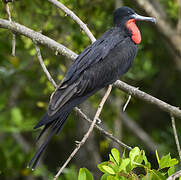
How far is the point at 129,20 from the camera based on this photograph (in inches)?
132

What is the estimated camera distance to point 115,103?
190 inches

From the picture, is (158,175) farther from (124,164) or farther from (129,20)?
(129,20)

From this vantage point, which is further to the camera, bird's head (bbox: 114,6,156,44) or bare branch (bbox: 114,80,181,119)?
bird's head (bbox: 114,6,156,44)

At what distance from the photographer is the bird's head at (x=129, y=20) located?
3.27 metres

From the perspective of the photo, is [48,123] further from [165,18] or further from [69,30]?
[165,18]

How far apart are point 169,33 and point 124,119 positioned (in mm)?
1240

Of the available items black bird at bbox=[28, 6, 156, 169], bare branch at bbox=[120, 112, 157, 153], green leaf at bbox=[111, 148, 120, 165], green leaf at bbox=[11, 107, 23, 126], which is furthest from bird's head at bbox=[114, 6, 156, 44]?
bare branch at bbox=[120, 112, 157, 153]

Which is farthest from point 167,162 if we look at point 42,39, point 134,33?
point 42,39

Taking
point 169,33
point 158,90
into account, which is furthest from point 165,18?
point 158,90

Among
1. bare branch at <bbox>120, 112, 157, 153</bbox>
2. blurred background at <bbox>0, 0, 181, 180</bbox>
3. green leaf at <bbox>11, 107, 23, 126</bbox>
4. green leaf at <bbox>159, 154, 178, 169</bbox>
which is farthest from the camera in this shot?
bare branch at <bbox>120, 112, 157, 153</bbox>

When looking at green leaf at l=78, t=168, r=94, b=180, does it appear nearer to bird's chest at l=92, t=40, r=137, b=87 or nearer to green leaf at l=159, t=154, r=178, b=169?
green leaf at l=159, t=154, r=178, b=169

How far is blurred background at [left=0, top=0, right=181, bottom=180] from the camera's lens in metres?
4.20

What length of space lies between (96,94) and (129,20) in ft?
5.00

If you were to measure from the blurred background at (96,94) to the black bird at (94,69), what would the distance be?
2.09 feet
